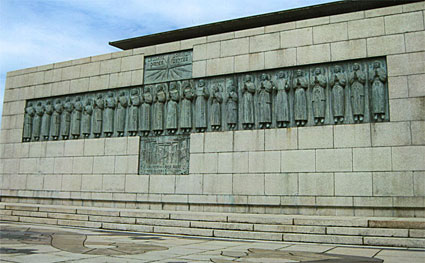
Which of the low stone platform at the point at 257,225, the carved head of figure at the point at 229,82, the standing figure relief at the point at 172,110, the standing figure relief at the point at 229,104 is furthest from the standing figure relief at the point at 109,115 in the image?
the carved head of figure at the point at 229,82

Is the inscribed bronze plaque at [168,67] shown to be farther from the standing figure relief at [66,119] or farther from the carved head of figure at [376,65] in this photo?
the carved head of figure at [376,65]

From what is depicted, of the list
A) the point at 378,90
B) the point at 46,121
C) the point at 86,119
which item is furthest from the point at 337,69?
the point at 46,121

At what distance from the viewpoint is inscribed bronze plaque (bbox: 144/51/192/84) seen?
43.4ft

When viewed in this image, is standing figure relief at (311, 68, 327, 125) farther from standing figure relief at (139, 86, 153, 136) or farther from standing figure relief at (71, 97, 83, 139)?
standing figure relief at (71, 97, 83, 139)

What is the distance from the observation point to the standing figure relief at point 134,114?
1365 cm

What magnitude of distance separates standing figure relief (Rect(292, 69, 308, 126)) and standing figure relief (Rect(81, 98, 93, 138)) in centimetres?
767

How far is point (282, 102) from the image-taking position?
37.6 feet

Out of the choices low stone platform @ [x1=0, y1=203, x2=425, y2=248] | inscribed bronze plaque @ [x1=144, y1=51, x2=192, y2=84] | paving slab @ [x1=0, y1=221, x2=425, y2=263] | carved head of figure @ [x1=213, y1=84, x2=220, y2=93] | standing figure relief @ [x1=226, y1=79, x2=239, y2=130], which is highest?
inscribed bronze plaque @ [x1=144, y1=51, x2=192, y2=84]

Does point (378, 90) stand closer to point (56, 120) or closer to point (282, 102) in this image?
point (282, 102)

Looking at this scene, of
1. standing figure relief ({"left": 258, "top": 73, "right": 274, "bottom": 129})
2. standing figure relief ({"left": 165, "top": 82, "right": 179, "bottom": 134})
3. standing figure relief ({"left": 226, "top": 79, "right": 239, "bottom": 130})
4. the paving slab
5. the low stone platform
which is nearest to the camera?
the paving slab

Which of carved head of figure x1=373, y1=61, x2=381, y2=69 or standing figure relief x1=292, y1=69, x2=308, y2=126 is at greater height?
carved head of figure x1=373, y1=61, x2=381, y2=69

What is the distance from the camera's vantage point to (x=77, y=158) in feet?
48.0

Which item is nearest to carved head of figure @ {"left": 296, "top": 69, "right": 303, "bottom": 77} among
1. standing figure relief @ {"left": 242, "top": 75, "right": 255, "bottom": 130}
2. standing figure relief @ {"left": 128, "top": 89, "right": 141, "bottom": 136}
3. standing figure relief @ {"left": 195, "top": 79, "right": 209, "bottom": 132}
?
standing figure relief @ {"left": 242, "top": 75, "right": 255, "bottom": 130}

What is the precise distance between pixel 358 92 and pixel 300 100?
5.08 ft
